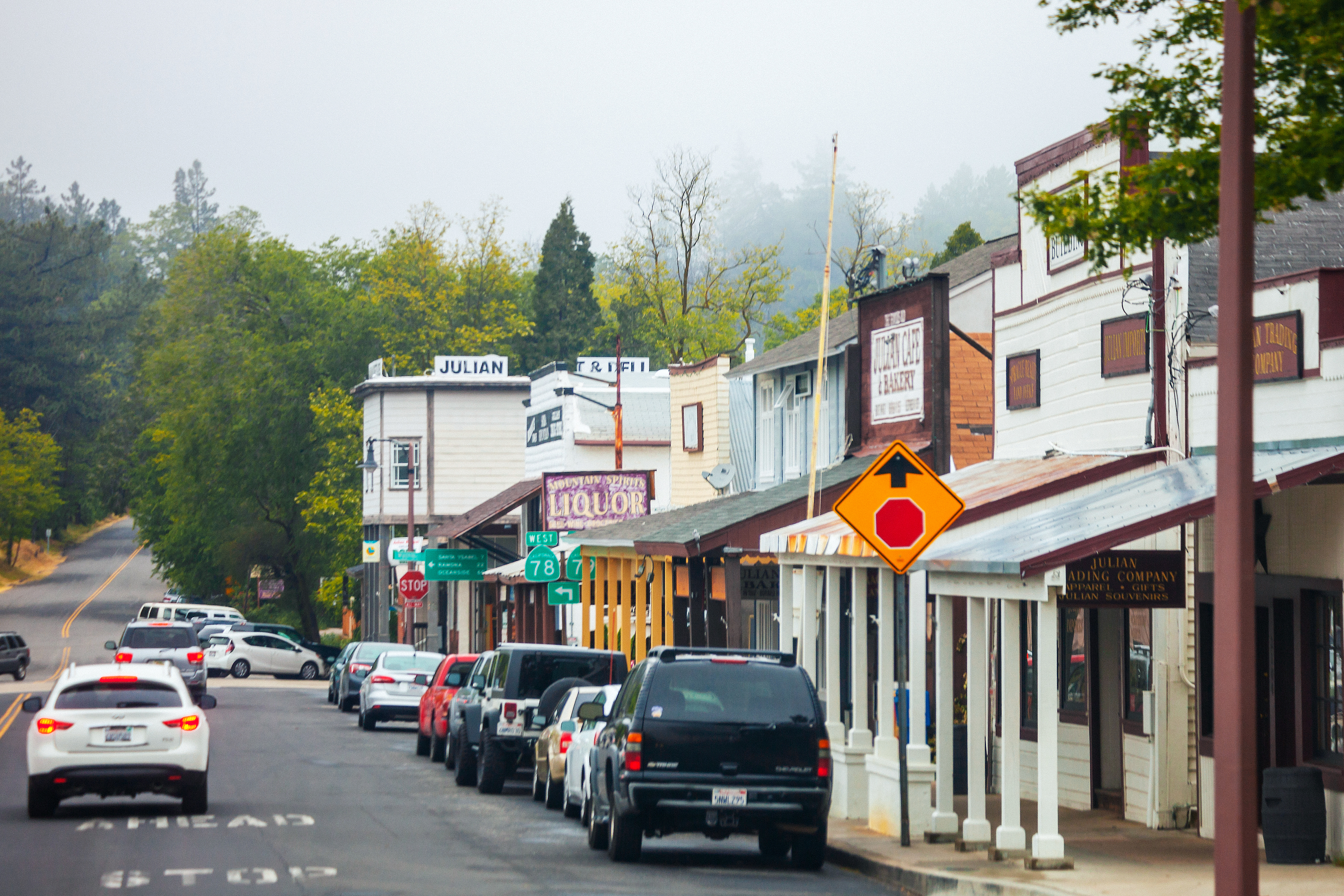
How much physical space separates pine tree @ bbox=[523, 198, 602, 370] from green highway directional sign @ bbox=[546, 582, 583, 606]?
56530 mm

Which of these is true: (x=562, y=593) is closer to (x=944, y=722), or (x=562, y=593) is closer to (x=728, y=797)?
(x=944, y=722)

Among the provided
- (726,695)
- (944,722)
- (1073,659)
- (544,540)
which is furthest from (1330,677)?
(544,540)

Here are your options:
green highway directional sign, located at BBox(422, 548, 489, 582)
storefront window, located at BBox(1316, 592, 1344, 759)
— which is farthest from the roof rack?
green highway directional sign, located at BBox(422, 548, 489, 582)

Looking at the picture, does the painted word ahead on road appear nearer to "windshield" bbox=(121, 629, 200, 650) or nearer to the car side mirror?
the car side mirror

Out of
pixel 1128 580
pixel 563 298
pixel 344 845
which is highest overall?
pixel 563 298

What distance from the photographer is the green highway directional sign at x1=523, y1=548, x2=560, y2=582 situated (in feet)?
110

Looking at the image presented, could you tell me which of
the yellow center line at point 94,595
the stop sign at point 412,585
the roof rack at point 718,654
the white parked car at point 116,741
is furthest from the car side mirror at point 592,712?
the yellow center line at point 94,595

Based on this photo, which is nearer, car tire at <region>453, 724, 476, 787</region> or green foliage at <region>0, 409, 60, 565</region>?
car tire at <region>453, 724, 476, 787</region>

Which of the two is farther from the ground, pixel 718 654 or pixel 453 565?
pixel 453 565

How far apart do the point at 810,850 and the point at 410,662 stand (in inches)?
887

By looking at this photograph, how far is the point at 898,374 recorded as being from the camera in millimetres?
26375

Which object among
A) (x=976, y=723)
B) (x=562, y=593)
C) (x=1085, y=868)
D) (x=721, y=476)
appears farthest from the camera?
(x=721, y=476)

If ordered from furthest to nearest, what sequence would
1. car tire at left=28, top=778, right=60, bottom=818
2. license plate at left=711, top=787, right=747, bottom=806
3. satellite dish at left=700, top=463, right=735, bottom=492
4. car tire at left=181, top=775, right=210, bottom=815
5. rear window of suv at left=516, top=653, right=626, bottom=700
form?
1. satellite dish at left=700, top=463, right=735, bottom=492
2. rear window of suv at left=516, top=653, right=626, bottom=700
3. car tire at left=181, top=775, right=210, bottom=815
4. car tire at left=28, top=778, right=60, bottom=818
5. license plate at left=711, top=787, right=747, bottom=806

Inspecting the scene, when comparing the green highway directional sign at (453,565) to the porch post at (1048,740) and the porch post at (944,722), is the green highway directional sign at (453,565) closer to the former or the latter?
the porch post at (944,722)
